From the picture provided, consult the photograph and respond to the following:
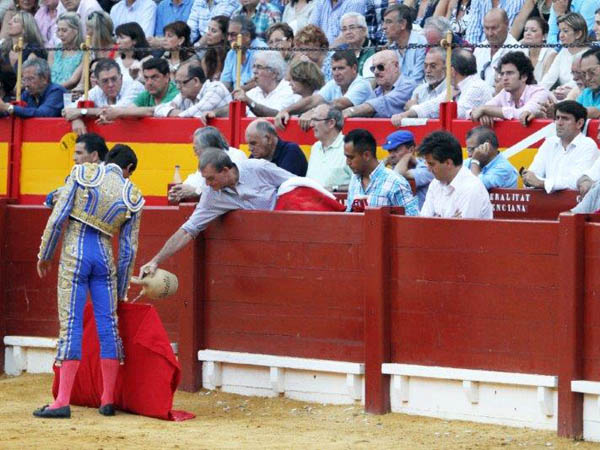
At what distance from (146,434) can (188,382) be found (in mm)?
1374

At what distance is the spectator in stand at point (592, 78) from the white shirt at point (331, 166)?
1597 mm

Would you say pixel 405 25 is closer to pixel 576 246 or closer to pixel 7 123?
pixel 7 123

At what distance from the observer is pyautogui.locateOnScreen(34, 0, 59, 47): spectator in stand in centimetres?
1412

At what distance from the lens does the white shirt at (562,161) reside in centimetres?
865

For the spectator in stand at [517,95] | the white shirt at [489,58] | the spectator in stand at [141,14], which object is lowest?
the spectator in stand at [517,95]

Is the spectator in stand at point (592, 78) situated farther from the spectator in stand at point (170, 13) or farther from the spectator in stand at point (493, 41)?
the spectator in stand at point (170, 13)

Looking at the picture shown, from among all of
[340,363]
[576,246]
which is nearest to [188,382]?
[340,363]

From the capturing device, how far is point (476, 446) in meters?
6.56

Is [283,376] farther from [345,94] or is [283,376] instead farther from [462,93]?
[345,94]

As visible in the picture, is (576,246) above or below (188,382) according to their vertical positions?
above

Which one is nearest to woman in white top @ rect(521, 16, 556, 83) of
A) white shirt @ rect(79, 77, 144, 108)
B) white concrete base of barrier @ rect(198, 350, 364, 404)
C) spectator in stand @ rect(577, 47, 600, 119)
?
spectator in stand @ rect(577, 47, 600, 119)

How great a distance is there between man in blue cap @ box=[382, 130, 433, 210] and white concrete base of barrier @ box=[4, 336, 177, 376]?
2.39 meters

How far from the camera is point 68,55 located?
13109mm

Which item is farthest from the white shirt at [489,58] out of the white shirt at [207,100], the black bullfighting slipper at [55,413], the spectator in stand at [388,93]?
the black bullfighting slipper at [55,413]
